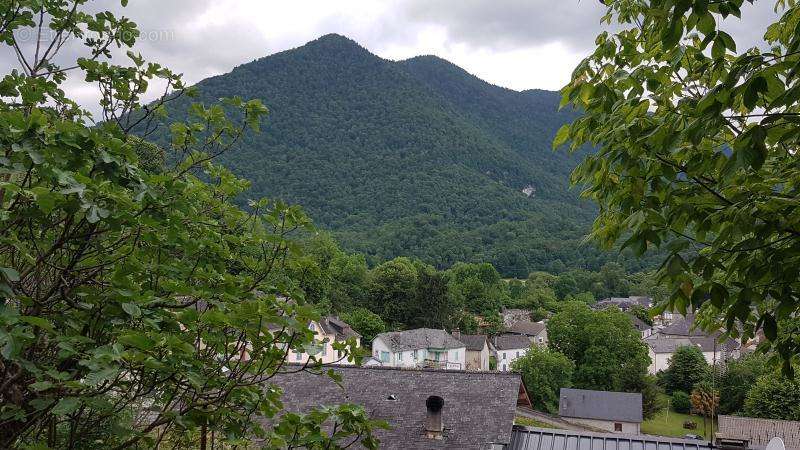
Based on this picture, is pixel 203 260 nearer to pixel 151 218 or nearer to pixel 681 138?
pixel 151 218

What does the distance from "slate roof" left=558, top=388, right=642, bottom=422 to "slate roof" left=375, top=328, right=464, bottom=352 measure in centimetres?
1640

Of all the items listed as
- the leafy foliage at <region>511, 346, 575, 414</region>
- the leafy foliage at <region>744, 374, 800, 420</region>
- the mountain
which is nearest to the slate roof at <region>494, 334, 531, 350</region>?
the leafy foliage at <region>511, 346, 575, 414</region>

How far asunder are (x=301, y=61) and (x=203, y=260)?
178 metres

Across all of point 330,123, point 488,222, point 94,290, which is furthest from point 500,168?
point 94,290

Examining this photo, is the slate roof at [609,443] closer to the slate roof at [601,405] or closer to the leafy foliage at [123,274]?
the leafy foliage at [123,274]

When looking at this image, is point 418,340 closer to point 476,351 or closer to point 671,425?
point 476,351

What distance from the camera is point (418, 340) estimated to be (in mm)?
57438

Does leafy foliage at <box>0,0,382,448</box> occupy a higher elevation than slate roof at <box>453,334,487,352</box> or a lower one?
lower

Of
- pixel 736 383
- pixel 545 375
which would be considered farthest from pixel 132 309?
pixel 736 383

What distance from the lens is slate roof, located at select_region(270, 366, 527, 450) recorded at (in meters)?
14.3

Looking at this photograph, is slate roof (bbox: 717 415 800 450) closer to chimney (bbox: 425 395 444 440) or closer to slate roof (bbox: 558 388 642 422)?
slate roof (bbox: 558 388 642 422)

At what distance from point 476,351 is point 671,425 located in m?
19.9

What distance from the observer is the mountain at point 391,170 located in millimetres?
130500

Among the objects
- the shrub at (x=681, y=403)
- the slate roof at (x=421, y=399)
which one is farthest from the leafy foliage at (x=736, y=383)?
the slate roof at (x=421, y=399)
